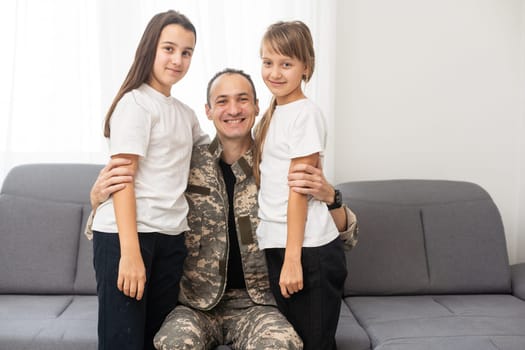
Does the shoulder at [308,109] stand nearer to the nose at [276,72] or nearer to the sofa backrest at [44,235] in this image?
the nose at [276,72]

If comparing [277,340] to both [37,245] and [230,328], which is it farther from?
[37,245]

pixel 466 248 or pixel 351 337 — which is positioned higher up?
pixel 466 248

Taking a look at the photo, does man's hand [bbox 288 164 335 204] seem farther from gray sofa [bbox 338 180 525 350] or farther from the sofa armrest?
the sofa armrest

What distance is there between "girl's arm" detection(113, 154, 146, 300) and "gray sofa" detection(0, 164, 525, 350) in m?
0.57

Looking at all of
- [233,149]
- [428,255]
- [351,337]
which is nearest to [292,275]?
[351,337]

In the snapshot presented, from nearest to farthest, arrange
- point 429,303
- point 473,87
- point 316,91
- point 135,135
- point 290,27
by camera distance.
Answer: point 135,135
point 290,27
point 429,303
point 316,91
point 473,87

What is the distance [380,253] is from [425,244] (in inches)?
8.6

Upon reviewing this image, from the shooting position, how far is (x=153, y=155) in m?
1.66

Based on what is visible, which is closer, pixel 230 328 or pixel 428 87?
pixel 230 328

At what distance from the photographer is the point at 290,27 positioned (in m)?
1.71

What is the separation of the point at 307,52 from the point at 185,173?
55cm

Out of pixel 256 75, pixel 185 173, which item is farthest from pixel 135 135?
pixel 256 75

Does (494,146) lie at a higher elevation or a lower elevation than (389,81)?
lower

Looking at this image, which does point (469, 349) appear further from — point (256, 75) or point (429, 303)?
point (256, 75)
